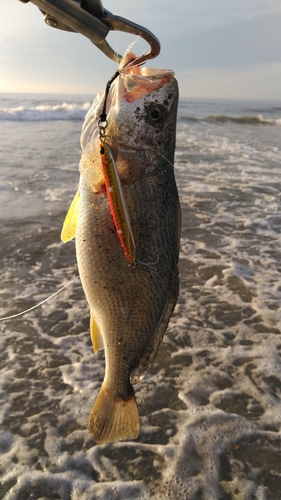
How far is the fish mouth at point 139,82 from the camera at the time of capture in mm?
1991

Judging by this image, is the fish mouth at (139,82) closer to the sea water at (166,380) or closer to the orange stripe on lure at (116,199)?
the orange stripe on lure at (116,199)

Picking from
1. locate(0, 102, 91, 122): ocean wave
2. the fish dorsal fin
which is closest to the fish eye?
the fish dorsal fin

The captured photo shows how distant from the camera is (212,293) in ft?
17.3

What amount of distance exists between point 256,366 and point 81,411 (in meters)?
1.79

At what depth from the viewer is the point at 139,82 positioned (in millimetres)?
2012

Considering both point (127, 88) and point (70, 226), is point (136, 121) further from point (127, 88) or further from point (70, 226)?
point (70, 226)

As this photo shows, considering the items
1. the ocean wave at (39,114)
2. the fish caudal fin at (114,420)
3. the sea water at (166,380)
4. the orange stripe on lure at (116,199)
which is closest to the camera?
the orange stripe on lure at (116,199)

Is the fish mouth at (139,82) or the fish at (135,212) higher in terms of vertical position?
the fish mouth at (139,82)

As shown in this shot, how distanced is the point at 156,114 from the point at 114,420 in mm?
1722

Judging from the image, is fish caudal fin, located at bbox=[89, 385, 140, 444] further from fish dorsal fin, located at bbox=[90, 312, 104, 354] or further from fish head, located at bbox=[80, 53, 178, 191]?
fish head, located at bbox=[80, 53, 178, 191]

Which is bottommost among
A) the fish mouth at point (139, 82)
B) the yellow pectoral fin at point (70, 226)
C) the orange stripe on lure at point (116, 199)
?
the yellow pectoral fin at point (70, 226)

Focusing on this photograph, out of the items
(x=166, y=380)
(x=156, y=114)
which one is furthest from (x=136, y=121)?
(x=166, y=380)

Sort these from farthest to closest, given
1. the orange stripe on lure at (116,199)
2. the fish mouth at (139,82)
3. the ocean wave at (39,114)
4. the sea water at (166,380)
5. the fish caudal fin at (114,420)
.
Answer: the ocean wave at (39,114) → the sea water at (166,380) → the fish caudal fin at (114,420) → the fish mouth at (139,82) → the orange stripe on lure at (116,199)

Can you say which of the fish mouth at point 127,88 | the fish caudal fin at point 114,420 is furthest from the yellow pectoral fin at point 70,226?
the fish caudal fin at point 114,420
